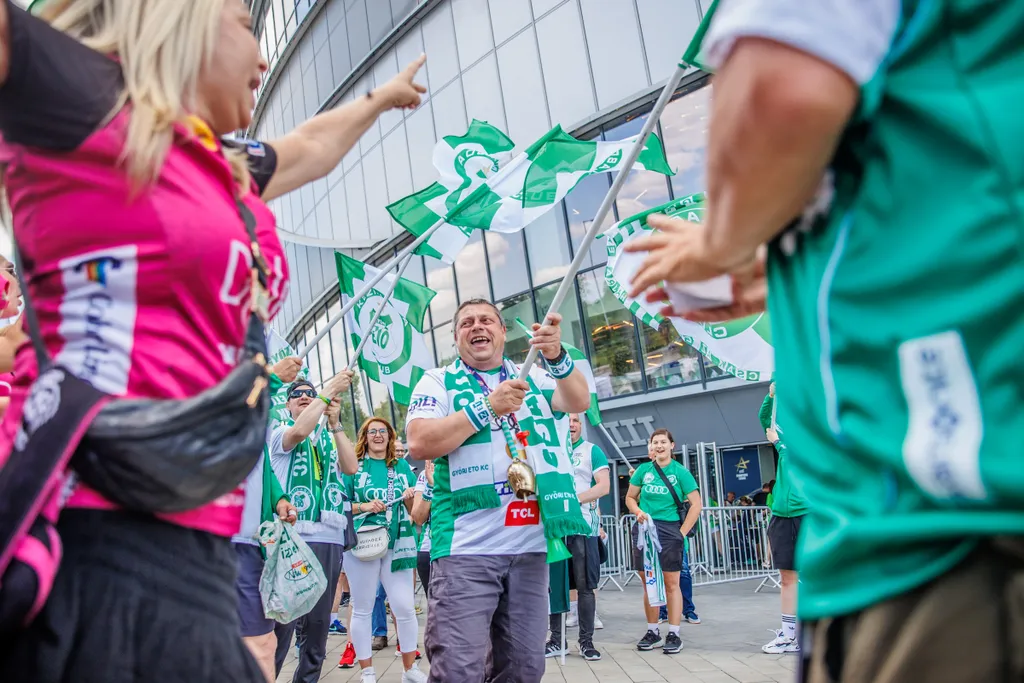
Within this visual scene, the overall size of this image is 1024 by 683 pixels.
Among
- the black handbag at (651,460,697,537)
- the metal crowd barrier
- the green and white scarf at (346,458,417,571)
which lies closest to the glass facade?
the metal crowd barrier

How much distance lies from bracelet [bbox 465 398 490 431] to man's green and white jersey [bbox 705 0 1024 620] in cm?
317

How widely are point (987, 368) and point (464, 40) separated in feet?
74.1

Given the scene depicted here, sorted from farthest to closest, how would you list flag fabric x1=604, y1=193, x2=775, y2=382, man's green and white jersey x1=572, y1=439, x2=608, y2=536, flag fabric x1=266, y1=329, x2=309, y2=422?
man's green and white jersey x1=572, y1=439, x2=608, y2=536
flag fabric x1=266, y1=329, x2=309, y2=422
flag fabric x1=604, y1=193, x2=775, y2=382

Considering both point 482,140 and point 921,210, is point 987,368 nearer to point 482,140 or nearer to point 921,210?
point 921,210

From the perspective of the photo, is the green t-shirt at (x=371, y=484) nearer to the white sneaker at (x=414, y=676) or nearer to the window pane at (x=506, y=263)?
the white sneaker at (x=414, y=676)

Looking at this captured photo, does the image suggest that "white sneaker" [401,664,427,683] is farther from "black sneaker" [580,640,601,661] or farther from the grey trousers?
the grey trousers

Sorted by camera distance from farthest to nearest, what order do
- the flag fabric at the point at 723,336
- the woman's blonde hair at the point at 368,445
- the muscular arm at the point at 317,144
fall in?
the woman's blonde hair at the point at 368,445
the flag fabric at the point at 723,336
the muscular arm at the point at 317,144

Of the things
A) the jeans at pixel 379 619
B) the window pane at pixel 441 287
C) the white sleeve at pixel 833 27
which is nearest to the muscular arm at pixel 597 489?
the jeans at pixel 379 619

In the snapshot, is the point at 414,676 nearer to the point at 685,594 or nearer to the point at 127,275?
the point at 685,594

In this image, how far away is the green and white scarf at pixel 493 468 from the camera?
14.0 ft

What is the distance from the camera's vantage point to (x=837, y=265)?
3.67 feet

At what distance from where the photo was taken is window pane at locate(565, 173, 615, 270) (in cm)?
2006

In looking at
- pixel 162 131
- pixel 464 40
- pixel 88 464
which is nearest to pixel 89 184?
pixel 162 131

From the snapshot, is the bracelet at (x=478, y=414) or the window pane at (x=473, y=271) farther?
the window pane at (x=473, y=271)
